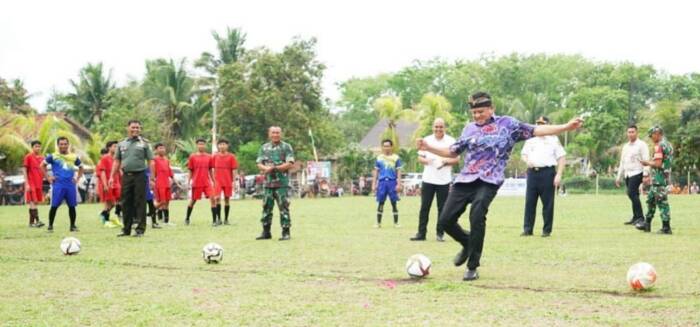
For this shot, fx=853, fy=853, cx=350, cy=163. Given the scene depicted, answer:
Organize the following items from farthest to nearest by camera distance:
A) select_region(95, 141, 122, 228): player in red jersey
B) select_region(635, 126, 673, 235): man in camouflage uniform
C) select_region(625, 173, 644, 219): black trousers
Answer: select_region(95, 141, 122, 228): player in red jersey < select_region(625, 173, 644, 219): black trousers < select_region(635, 126, 673, 235): man in camouflage uniform

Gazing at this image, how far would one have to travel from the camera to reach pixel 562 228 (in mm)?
16484

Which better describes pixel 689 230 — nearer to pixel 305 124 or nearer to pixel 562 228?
pixel 562 228

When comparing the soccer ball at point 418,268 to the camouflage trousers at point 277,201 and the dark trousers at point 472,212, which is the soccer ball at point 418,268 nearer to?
the dark trousers at point 472,212

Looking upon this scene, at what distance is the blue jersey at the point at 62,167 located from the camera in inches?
667

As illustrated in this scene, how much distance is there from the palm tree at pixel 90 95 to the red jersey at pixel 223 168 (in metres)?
53.0

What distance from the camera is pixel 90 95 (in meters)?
71.4

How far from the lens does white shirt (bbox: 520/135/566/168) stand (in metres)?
14.4

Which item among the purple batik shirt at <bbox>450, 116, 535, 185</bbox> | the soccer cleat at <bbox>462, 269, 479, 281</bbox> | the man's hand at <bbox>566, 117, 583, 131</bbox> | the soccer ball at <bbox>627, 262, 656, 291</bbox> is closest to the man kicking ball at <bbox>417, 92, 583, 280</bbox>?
the purple batik shirt at <bbox>450, 116, 535, 185</bbox>

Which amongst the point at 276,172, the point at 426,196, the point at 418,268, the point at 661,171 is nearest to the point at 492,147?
the point at 418,268

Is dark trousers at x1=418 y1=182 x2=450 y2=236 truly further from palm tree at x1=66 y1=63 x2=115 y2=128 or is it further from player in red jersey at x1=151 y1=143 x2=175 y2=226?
palm tree at x1=66 y1=63 x2=115 y2=128

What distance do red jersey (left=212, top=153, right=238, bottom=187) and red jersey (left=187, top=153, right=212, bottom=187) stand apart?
200 mm

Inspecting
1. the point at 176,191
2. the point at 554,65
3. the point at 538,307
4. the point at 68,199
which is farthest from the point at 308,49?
the point at 538,307

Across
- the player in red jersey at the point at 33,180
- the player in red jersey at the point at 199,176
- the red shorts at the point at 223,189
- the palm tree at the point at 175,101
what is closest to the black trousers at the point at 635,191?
the red shorts at the point at 223,189

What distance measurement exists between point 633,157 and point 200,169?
30.5ft
